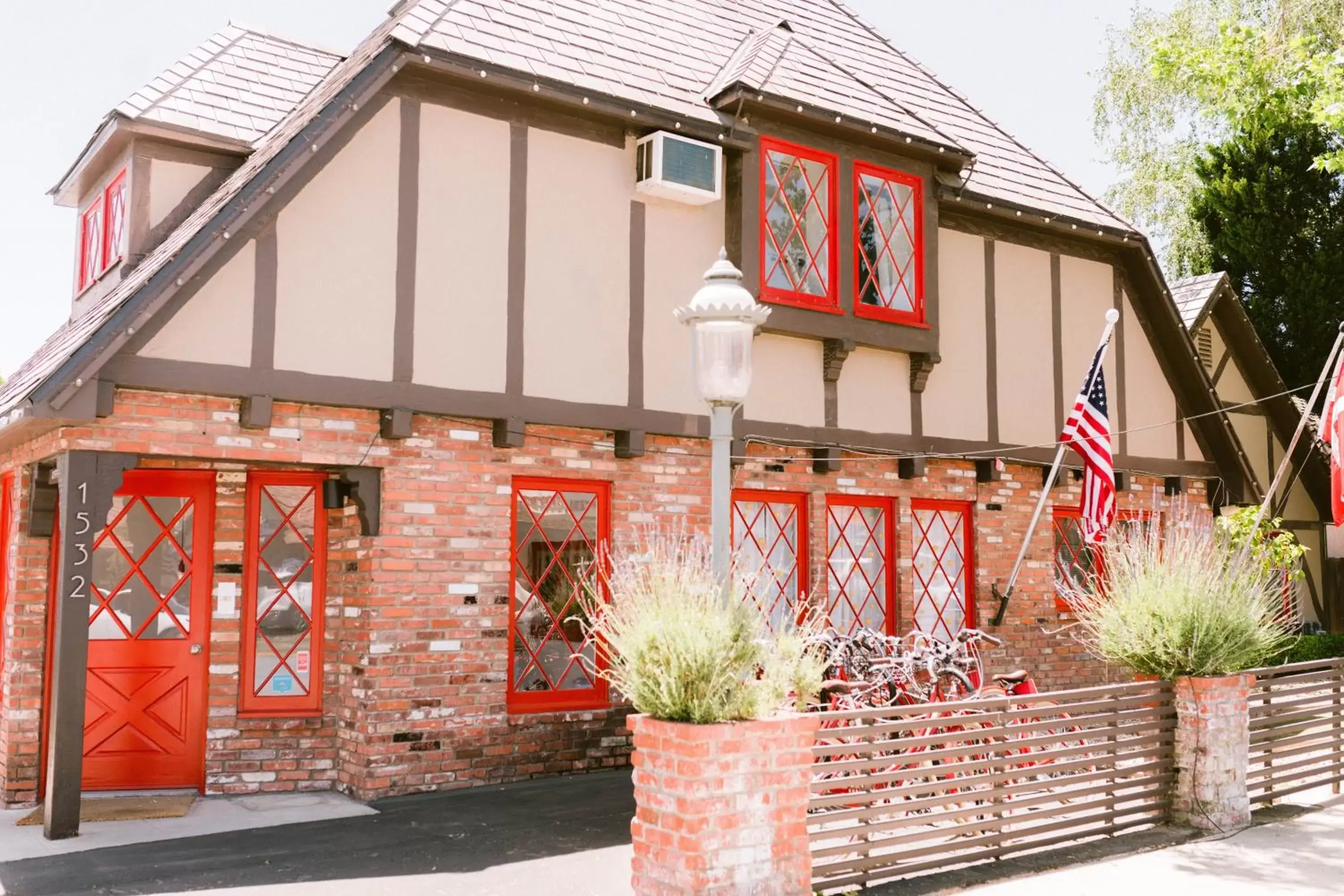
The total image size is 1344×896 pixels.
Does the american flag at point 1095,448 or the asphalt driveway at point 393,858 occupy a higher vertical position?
the american flag at point 1095,448

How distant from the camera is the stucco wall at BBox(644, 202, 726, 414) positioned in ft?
31.0

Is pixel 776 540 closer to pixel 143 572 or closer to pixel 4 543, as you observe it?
pixel 143 572

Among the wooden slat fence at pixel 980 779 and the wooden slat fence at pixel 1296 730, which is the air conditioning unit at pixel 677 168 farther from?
the wooden slat fence at pixel 1296 730

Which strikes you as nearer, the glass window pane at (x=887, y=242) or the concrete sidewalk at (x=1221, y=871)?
the concrete sidewalk at (x=1221, y=871)

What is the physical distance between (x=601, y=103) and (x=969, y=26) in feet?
33.8

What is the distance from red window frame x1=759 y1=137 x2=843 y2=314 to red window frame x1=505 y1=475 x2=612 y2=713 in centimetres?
225

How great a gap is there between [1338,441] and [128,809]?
982 centimetres

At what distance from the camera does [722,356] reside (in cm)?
569

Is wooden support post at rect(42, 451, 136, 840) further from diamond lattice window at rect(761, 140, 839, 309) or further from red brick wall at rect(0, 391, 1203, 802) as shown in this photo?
diamond lattice window at rect(761, 140, 839, 309)

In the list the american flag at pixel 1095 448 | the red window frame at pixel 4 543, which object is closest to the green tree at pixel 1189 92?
the american flag at pixel 1095 448

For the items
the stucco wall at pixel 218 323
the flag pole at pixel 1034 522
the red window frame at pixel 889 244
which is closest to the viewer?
the stucco wall at pixel 218 323

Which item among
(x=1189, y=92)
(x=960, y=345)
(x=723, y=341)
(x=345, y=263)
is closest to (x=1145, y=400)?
(x=960, y=345)

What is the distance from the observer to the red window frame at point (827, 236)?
32.5 feet

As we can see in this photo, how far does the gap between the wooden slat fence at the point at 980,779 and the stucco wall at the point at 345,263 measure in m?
4.15
